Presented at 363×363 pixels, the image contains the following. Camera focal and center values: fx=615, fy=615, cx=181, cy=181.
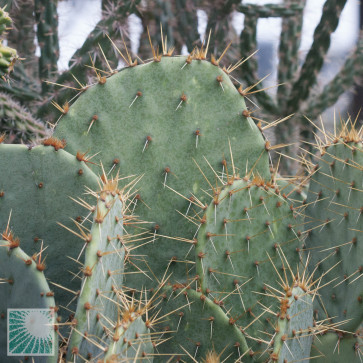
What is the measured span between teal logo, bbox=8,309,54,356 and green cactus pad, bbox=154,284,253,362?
1.00ft

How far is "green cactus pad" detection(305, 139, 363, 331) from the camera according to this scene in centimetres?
154

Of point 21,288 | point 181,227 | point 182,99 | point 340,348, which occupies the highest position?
point 182,99

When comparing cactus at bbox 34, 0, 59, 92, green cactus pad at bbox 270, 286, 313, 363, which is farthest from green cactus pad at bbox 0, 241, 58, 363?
cactus at bbox 34, 0, 59, 92

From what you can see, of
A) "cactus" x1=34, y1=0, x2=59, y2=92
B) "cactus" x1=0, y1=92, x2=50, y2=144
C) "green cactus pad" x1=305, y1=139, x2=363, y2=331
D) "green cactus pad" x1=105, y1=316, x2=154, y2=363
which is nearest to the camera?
"green cactus pad" x1=105, y1=316, x2=154, y2=363

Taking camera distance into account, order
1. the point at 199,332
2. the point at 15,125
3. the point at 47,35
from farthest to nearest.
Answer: the point at 47,35, the point at 15,125, the point at 199,332

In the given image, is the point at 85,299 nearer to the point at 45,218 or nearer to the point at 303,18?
the point at 45,218

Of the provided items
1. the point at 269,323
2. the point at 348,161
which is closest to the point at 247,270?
the point at 269,323

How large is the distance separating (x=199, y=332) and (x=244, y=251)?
227mm

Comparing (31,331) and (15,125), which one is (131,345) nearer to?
(31,331)

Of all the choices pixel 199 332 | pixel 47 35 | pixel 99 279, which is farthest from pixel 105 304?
pixel 47 35

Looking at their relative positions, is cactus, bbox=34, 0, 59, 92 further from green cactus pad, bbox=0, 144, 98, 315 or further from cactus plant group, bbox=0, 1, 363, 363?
green cactus pad, bbox=0, 144, 98, 315

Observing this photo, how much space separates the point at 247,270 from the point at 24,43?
2304 mm

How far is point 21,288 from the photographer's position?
122cm

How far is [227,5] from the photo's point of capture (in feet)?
11.3
